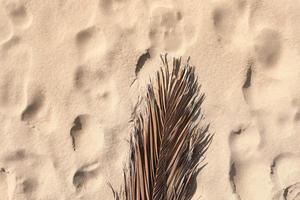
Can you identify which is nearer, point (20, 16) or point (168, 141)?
point (168, 141)

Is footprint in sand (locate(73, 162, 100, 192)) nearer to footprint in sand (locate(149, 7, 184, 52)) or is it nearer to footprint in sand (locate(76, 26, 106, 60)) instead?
footprint in sand (locate(76, 26, 106, 60))

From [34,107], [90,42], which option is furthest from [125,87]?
[34,107]

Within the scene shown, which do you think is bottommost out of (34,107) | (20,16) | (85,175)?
(85,175)

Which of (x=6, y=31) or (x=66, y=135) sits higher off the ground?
(x=6, y=31)

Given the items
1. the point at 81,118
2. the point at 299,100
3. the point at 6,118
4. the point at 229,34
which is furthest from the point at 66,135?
the point at 299,100

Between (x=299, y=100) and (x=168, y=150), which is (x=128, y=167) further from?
(x=299, y=100)

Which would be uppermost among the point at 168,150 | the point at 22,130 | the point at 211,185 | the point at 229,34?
the point at 229,34

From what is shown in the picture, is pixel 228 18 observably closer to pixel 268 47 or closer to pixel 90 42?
pixel 268 47
